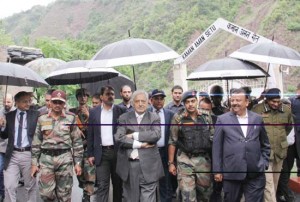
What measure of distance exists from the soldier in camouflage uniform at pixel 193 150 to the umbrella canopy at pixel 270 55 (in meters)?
1.18

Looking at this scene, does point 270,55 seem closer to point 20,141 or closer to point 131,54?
point 131,54

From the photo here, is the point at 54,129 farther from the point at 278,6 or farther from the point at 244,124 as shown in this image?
the point at 278,6

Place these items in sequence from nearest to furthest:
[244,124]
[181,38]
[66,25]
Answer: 1. [244,124]
2. [181,38]
3. [66,25]

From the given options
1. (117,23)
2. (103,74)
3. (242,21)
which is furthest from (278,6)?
(103,74)

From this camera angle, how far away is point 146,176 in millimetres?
5148

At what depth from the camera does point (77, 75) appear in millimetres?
7711

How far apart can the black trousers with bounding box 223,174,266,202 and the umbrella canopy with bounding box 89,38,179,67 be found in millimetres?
1711

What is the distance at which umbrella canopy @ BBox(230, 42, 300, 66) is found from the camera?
5867mm

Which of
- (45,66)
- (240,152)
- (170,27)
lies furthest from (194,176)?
(170,27)

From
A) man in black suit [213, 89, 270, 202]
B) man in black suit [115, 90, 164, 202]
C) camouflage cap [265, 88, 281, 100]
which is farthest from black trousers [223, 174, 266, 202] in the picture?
camouflage cap [265, 88, 281, 100]

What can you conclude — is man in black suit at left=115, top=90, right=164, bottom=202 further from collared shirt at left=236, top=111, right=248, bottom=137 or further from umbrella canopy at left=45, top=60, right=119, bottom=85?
umbrella canopy at left=45, top=60, right=119, bottom=85

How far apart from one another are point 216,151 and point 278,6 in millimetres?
36043

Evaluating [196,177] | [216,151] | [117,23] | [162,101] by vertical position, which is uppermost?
[117,23]

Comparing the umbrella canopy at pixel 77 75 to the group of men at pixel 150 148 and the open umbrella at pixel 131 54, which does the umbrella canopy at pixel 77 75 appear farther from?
the open umbrella at pixel 131 54
